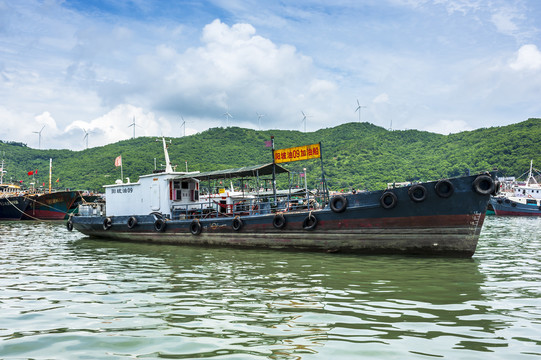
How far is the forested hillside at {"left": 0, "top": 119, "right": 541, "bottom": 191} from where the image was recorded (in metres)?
78.2

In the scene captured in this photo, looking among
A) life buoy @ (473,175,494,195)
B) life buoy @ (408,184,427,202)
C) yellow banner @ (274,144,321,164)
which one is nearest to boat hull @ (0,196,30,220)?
yellow banner @ (274,144,321,164)

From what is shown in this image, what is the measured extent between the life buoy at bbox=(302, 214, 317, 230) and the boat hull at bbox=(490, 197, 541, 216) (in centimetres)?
4097

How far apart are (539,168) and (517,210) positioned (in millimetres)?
30828

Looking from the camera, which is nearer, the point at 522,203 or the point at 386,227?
the point at 386,227

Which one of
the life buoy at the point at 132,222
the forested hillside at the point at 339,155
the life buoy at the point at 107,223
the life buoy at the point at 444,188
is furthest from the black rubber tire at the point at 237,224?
the forested hillside at the point at 339,155

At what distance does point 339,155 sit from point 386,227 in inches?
3390

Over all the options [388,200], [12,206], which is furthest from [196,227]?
[12,206]

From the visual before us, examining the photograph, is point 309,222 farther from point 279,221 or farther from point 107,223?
point 107,223

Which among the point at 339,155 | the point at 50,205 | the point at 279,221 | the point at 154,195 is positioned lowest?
the point at 279,221

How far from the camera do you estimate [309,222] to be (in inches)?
589

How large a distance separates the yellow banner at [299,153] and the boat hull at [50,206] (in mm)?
35163

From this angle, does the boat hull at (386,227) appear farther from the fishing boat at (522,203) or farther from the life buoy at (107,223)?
the fishing boat at (522,203)

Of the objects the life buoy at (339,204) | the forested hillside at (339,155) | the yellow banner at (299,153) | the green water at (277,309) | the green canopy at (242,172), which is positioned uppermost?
the forested hillside at (339,155)

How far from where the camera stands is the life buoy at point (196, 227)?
59.1 feet
